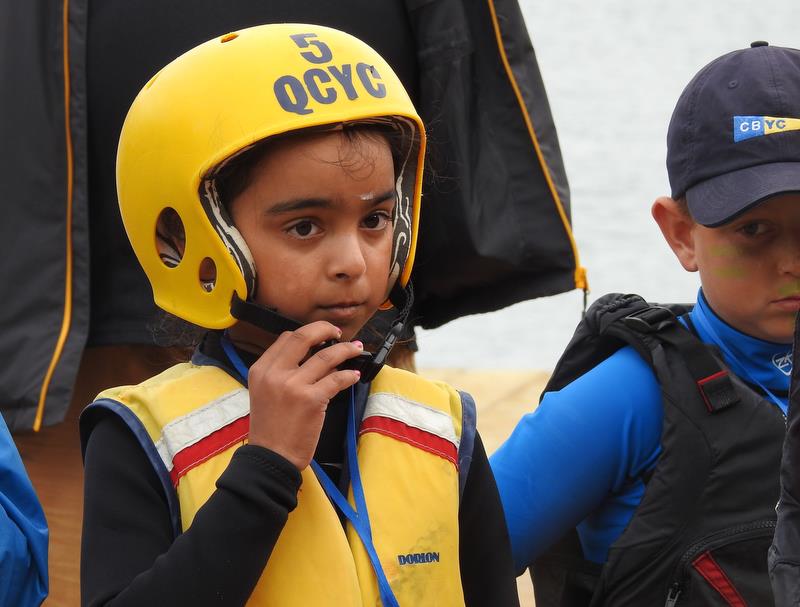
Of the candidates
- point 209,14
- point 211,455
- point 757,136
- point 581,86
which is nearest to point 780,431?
point 757,136

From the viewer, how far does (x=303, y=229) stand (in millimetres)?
2279

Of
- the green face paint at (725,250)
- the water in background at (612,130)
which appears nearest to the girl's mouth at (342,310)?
the green face paint at (725,250)

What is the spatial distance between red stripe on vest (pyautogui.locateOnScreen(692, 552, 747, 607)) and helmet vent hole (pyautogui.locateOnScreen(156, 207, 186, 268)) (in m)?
1.07

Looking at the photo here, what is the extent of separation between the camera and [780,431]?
273 centimetres

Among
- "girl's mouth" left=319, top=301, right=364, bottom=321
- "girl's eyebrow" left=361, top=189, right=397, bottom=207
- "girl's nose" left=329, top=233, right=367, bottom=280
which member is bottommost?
"girl's mouth" left=319, top=301, right=364, bottom=321

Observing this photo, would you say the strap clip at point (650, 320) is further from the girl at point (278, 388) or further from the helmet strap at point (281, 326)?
the helmet strap at point (281, 326)

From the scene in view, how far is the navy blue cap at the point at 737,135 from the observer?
2.81 m

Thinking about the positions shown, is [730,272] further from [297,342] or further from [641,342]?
[297,342]

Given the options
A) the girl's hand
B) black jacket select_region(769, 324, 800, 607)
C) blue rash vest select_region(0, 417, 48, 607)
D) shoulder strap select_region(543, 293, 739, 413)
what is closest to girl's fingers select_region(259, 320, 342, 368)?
the girl's hand

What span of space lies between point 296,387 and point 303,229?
0.26 metres

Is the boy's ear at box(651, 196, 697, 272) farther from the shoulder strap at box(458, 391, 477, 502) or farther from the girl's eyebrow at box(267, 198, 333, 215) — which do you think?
the girl's eyebrow at box(267, 198, 333, 215)

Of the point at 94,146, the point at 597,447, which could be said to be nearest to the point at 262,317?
the point at 597,447

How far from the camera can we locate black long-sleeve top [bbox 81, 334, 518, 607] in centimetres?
207

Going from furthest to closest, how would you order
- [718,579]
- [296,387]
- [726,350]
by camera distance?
[726,350] < [718,579] < [296,387]
